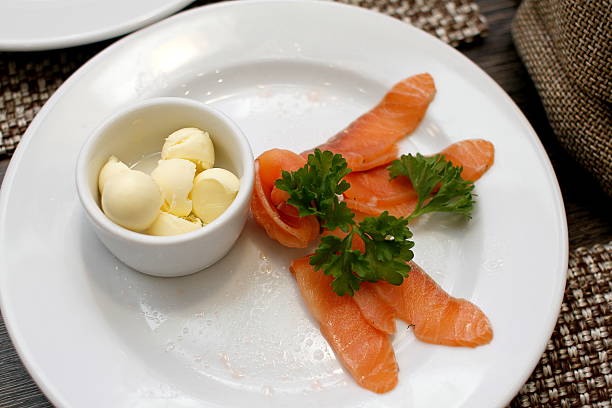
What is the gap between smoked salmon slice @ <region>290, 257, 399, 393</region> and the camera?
1366 millimetres

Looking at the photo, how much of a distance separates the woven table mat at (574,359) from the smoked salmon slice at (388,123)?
603 millimetres

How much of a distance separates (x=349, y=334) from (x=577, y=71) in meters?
0.99

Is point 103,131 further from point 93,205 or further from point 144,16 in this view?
point 144,16

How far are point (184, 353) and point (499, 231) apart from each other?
841 mm

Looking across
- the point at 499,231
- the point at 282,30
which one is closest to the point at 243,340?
the point at 499,231

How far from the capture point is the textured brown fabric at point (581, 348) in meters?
1.52

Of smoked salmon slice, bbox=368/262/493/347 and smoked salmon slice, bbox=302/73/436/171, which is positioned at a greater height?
smoked salmon slice, bbox=302/73/436/171

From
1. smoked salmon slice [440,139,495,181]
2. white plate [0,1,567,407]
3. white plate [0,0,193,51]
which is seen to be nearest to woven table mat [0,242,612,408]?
white plate [0,1,567,407]

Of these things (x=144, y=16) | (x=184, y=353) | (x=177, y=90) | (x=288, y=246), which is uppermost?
(x=144, y=16)

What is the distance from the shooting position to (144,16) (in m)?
1.80

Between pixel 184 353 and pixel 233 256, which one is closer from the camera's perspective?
pixel 184 353

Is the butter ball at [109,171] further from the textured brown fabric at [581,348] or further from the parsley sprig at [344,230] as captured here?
the textured brown fabric at [581,348]

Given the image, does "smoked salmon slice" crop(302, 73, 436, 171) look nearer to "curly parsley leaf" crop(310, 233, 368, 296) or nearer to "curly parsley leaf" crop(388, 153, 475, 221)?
"curly parsley leaf" crop(388, 153, 475, 221)

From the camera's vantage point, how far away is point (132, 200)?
1274 millimetres
